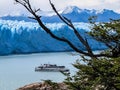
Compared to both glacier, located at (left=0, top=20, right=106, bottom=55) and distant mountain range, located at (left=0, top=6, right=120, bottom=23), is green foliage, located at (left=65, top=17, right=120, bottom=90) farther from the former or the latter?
distant mountain range, located at (left=0, top=6, right=120, bottom=23)

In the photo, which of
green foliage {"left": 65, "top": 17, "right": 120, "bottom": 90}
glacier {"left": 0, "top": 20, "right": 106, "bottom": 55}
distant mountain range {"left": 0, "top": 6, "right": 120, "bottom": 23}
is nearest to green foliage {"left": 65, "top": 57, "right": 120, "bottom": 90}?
green foliage {"left": 65, "top": 17, "right": 120, "bottom": 90}

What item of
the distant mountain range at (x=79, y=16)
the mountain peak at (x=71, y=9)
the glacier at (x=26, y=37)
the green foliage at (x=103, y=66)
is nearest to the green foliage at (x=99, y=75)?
the green foliage at (x=103, y=66)

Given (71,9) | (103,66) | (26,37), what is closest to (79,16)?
(71,9)

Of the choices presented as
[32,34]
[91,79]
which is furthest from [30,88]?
[32,34]

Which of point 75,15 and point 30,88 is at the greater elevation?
point 30,88

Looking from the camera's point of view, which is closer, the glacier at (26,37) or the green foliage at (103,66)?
the green foliage at (103,66)

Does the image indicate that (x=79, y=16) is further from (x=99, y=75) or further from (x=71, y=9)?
(x=99, y=75)

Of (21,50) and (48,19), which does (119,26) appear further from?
(48,19)

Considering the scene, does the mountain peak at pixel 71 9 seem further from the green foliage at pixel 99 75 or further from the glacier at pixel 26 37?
the green foliage at pixel 99 75

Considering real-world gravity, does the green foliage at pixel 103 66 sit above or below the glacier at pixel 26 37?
above

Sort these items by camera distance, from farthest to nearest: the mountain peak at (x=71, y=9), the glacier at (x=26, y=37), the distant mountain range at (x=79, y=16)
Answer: the mountain peak at (x=71, y=9)
the distant mountain range at (x=79, y=16)
the glacier at (x=26, y=37)
